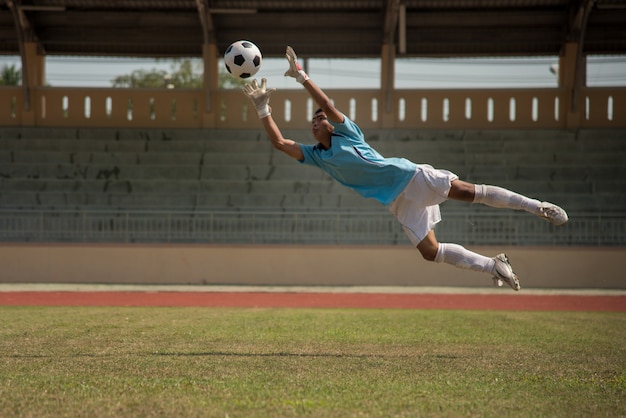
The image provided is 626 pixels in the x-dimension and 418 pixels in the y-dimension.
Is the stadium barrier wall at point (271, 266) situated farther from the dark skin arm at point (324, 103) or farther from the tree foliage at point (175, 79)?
the tree foliage at point (175, 79)

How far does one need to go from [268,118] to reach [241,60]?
1.18 m

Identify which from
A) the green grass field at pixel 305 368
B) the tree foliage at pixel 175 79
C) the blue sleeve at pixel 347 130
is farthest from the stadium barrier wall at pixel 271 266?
the tree foliage at pixel 175 79

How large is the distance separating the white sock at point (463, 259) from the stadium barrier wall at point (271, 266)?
13.3 m

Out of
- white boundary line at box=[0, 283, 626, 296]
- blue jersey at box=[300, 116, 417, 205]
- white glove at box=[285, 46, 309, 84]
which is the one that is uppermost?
white glove at box=[285, 46, 309, 84]

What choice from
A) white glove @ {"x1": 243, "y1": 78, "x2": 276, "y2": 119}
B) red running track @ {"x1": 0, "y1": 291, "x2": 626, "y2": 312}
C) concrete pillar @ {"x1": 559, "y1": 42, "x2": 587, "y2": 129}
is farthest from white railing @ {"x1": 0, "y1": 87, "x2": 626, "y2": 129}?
white glove @ {"x1": 243, "y1": 78, "x2": 276, "y2": 119}

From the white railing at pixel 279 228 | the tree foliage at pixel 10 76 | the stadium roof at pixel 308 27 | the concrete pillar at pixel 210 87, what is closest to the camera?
the white railing at pixel 279 228

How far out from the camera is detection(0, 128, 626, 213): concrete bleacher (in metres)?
25.2

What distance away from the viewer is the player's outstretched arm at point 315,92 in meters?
9.34

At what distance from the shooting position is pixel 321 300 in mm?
19766

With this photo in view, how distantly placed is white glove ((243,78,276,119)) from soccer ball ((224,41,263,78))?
1.67ft

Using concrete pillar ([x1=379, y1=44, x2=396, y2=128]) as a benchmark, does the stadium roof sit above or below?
above

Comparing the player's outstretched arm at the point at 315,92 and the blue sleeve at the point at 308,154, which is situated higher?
the player's outstretched arm at the point at 315,92

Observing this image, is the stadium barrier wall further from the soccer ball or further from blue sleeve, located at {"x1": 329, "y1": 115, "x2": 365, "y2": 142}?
blue sleeve, located at {"x1": 329, "y1": 115, "x2": 365, "y2": 142}

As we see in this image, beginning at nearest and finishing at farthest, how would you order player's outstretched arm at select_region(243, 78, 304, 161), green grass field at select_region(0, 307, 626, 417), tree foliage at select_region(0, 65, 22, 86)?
green grass field at select_region(0, 307, 626, 417) < player's outstretched arm at select_region(243, 78, 304, 161) < tree foliage at select_region(0, 65, 22, 86)
